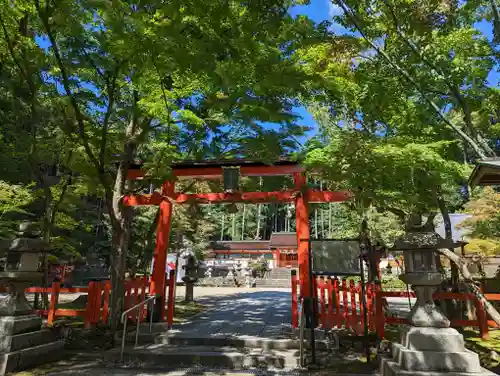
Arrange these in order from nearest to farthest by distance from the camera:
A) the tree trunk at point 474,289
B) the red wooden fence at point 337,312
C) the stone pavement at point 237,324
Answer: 1. the tree trunk at point 474,289
2. the red wooden fence at point 337,312
3. the stone pavement at point 237,324

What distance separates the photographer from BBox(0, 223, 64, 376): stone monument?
558 centimetres

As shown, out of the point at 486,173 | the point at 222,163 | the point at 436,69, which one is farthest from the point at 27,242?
the point at 436,69

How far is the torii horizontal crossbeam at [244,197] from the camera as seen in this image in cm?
868

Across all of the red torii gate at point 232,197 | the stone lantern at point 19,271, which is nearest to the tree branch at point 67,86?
the stone lantern at point 19,271

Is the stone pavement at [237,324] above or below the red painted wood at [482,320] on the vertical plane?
below

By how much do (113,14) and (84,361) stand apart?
612 cm

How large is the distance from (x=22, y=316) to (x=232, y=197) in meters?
5.06

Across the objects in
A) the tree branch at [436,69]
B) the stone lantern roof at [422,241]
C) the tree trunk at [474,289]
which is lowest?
the tree trunk at [474,289]

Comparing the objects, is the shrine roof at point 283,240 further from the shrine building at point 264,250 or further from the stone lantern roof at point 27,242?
the stone lantern roof at point 27,242

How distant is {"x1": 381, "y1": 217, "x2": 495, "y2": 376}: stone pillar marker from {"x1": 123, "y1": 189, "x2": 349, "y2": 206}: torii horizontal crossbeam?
341 cm

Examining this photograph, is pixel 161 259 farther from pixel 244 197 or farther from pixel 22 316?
pixel 22 316

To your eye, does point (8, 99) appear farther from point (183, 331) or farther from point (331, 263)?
point (331, 263)

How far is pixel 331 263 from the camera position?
6250 millimetres

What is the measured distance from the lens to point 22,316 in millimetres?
5953
